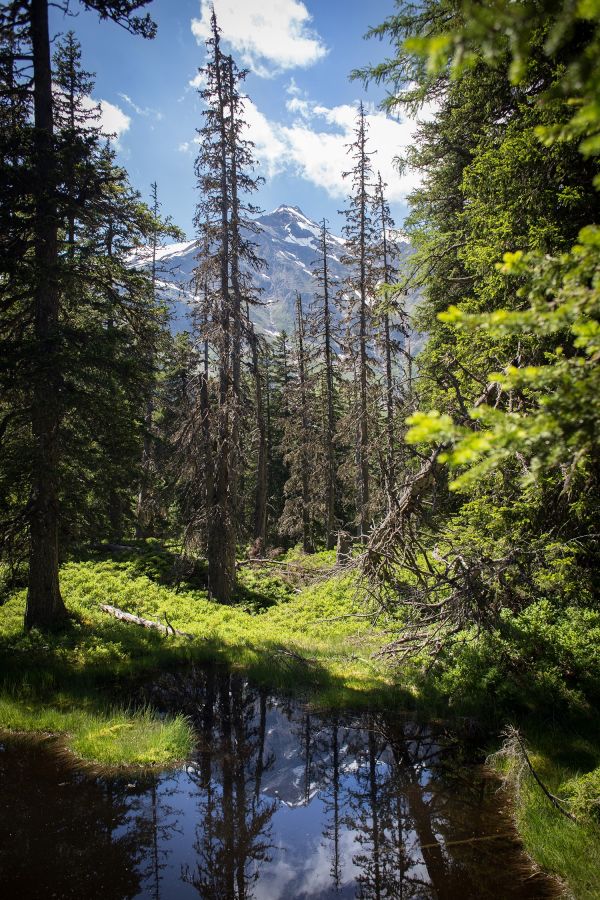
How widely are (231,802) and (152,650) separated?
5.59 meters

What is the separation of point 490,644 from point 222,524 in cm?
994

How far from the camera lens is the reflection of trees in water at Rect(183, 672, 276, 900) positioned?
4.74 metres

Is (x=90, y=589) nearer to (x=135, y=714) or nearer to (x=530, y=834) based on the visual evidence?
(x=135, y=714)

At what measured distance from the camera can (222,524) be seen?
51.7 feet

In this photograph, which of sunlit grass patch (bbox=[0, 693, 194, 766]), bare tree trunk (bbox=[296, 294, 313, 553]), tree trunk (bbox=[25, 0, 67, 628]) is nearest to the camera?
sunlit grass patch (bbox=[0, 693, 194, 766])

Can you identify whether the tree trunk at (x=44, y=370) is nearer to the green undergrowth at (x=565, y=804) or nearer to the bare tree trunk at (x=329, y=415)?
the green undergrowth at (x=565, y=804)

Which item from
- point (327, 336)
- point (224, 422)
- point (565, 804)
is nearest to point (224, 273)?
point (224, 422)

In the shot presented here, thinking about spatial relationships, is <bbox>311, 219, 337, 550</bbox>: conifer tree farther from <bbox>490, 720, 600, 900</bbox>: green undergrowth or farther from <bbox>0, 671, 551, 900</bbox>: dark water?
<bbox>490, 720, 600, 900</bbox>: green undergrowth

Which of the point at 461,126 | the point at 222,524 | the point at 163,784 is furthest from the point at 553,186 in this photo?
the point at 222,524

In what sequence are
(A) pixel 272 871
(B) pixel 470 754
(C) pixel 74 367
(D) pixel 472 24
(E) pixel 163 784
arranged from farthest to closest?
(C) pixel 74 367
(B) pixel 470 754
(E) pixel 163 784
(A) pixel 272 871
(D) pixel 472 24

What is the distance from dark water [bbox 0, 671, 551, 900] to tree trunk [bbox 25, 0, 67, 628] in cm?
446

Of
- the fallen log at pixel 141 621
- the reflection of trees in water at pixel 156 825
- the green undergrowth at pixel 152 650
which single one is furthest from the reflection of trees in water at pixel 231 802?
the fallen log at pixel 141 621

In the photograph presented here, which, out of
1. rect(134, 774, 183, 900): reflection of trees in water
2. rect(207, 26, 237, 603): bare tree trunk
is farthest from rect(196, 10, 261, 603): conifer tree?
rect(134, 774, 183, 900): reflection of trees in water

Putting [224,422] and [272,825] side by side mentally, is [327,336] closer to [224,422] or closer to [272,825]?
[224,422]
